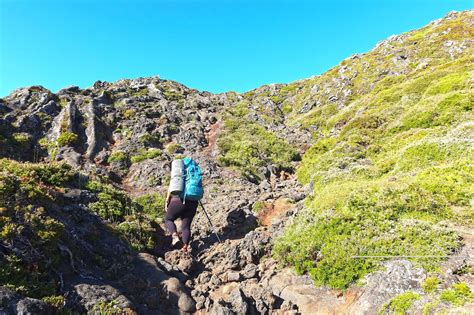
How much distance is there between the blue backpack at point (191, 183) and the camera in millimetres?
10519

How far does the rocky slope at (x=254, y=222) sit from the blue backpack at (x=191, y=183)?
1.95 meters

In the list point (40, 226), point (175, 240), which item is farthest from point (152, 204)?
point (40, 226)

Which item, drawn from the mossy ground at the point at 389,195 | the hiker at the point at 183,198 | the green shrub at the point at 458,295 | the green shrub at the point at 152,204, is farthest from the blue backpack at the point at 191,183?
the green shrub at the point at 458,295

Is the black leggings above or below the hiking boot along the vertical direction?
above

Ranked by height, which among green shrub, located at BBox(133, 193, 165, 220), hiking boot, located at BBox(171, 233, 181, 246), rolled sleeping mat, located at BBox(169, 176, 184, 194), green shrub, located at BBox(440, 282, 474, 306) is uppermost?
rolled sleeping mat, located at BBox(169, 176, 184, 194)

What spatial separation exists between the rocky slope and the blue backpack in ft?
6.39

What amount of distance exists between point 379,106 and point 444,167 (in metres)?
17.4

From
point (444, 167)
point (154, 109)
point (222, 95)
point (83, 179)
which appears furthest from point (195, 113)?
Result: point (444, 167)

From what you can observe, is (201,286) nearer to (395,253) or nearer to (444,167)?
(395,253)

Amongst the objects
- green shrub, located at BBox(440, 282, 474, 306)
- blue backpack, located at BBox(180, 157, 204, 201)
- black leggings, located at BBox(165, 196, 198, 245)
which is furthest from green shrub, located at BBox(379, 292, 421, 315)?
blue backpack, located at BBox(180, 157, 204, 201)

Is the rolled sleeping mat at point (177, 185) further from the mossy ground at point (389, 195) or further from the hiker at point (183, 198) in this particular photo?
the mossy ground at point (389, 195)

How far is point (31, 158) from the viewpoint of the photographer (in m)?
22.3

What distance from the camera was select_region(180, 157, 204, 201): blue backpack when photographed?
10.5 meters

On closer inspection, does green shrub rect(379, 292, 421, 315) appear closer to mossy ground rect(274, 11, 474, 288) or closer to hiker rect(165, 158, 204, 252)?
mossy ground rect(274, 11, 474, 288)
